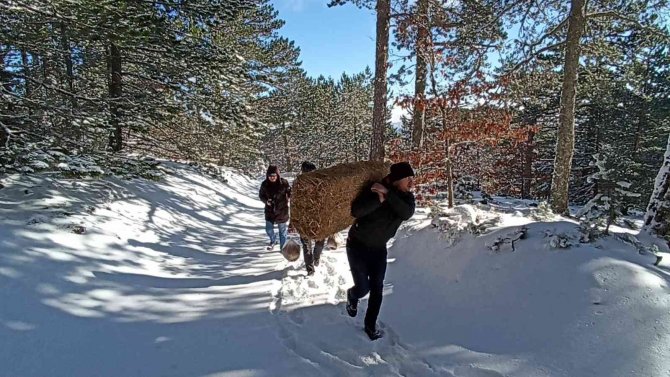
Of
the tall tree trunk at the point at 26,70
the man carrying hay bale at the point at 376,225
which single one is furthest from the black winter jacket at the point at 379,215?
the tall tree trunk at the point at 26,70

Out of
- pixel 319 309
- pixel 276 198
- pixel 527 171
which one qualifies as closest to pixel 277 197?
pixel 276 198

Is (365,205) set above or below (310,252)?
above

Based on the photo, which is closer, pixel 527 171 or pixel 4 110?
pixel 4 110

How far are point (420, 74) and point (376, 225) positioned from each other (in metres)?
8.12

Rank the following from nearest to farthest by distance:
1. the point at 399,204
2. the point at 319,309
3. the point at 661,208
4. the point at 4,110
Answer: the point at 399,204, the point at 319,309, the point at 661,208, the point at 4,110

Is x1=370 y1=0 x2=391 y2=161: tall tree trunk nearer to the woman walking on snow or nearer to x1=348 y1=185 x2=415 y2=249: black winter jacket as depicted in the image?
the woman walking on snow

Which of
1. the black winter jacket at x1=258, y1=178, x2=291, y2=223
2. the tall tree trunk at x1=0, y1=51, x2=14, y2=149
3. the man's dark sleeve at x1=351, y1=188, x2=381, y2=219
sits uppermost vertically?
the tall tree trunk at x1=0, y1=51, x2=14, y2=149

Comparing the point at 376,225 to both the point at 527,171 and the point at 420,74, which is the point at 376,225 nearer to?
the point at 420,74

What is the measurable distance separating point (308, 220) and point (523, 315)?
100 inches

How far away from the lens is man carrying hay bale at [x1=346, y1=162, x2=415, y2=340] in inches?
160

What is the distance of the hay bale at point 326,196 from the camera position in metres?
4.49

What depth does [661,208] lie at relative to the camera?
555 centimetres

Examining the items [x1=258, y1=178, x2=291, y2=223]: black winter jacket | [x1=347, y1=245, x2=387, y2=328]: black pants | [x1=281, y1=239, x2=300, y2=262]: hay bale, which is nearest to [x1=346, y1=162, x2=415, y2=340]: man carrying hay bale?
[x1=347, y1=245, x2=387, y2=328]: black pants

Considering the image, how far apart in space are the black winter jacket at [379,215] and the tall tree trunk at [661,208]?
4.05 m
